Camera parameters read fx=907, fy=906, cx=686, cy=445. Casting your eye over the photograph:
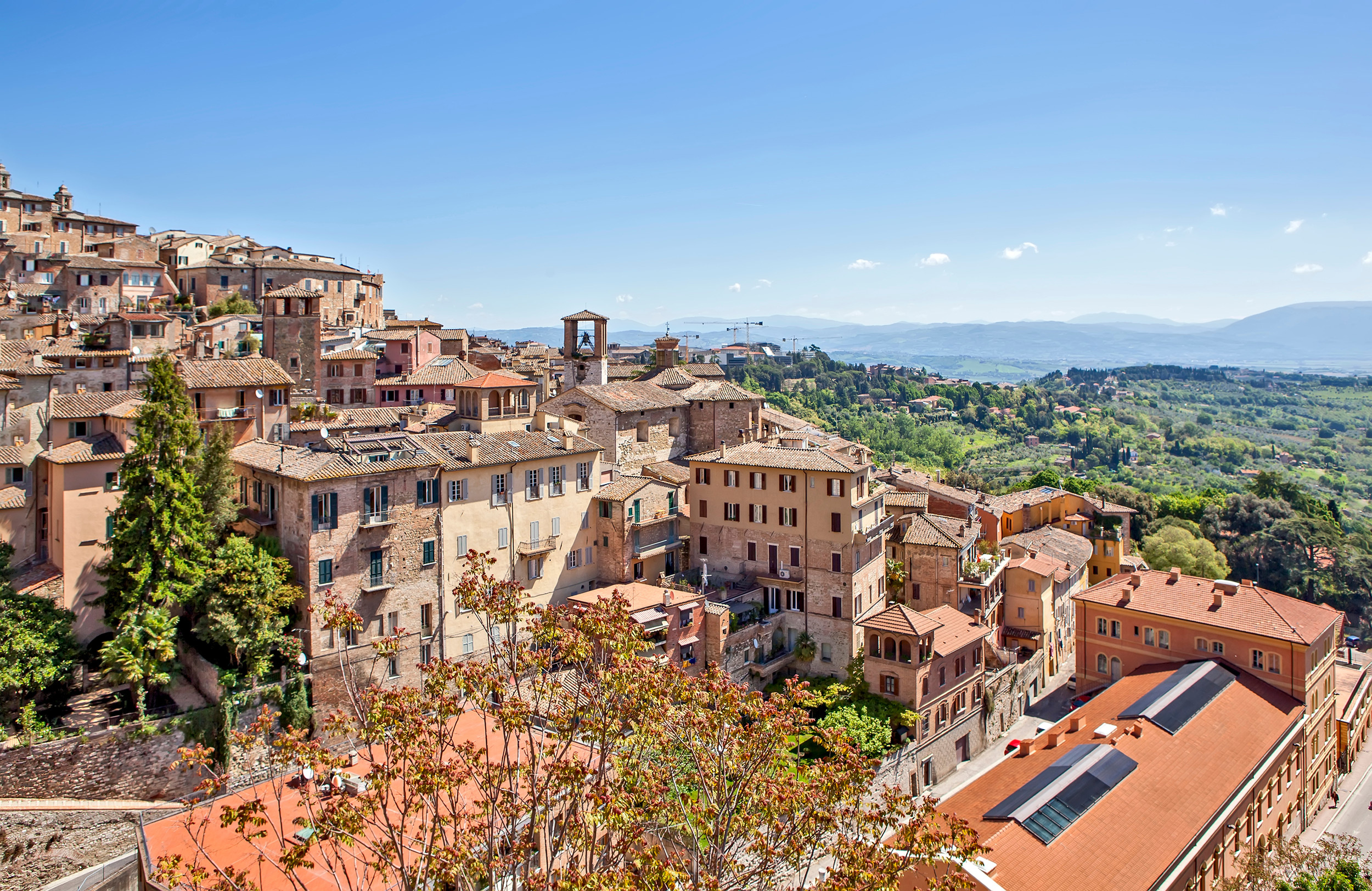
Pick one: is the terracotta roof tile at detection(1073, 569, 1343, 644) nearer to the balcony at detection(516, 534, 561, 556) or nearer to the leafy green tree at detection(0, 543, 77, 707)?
the balcony at detection(516, 534, 561, 556)

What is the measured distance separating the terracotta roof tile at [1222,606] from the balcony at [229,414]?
1698 inches

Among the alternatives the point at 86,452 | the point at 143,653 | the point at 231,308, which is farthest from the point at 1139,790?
the point at 231,308

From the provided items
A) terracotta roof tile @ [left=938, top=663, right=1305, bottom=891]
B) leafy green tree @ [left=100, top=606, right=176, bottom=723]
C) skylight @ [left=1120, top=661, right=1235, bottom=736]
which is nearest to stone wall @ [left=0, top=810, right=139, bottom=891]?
leafy green tree @ [left=100, top=606, right=176, bottom=723]

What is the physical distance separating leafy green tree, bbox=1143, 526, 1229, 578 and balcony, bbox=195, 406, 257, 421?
211 ft

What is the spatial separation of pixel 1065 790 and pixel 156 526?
107ft

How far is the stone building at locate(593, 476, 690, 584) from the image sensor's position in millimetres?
42281

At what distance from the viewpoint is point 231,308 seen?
6269 centimetres

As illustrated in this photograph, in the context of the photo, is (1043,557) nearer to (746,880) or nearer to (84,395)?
(746,880)

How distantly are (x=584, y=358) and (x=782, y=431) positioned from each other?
14041 millimetres

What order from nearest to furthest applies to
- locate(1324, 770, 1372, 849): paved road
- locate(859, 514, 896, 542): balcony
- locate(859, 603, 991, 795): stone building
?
locate(859, 603, 991, 795): stone building, locate(1324, 770, 1372, 849): paved road, locate(859, 514, 896, 542): balcony

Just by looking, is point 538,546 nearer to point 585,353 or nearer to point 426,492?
point 426,492

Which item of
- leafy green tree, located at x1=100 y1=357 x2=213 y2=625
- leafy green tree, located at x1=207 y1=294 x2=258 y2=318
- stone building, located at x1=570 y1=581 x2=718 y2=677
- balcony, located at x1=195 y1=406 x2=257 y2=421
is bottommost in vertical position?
stone building, located at x1=570 y1=581 x2=718 y2=677

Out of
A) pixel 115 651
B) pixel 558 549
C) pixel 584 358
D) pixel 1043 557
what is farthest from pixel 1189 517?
pixel 115 651

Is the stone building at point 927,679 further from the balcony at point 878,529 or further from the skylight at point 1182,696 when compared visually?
the skylight at point 1182,696
